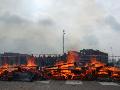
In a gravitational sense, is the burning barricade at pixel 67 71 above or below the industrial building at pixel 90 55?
below

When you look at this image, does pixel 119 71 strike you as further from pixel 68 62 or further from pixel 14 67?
pixel 14 67

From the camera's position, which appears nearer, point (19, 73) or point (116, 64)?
point (19, 73)

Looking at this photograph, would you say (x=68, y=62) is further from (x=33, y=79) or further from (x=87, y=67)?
(x=33, y=79)

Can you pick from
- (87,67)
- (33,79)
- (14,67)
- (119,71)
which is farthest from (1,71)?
(119,71)

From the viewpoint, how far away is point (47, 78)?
26.0 m

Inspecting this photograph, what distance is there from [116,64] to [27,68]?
6.82 m

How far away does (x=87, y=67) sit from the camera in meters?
26.2

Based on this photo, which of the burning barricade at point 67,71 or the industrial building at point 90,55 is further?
the industrial building at point 90,55

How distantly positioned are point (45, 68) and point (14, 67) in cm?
233

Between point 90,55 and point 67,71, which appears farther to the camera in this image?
point 90,55

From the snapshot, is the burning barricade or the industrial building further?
the industrial building

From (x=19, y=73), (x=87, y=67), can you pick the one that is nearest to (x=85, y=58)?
(x=87, y=67)

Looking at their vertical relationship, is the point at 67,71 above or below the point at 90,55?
below

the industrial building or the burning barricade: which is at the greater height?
the industrial building
